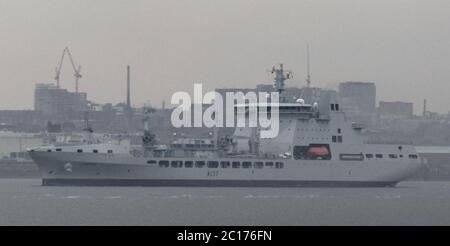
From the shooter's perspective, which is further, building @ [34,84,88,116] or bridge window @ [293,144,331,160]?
building @ [34,84,88,116]

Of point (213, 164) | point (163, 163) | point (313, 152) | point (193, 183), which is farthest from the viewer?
point (313, 152)

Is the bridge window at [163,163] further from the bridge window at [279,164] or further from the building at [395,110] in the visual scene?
the building at [395,110]

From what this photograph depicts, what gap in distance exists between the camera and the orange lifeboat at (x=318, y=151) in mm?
77312

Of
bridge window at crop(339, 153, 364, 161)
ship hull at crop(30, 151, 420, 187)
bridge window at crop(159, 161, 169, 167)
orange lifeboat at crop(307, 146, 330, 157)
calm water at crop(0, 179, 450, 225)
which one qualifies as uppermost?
orange lifeboat at crop(307, 146, 330, 157)

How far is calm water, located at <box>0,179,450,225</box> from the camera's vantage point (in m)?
51.4

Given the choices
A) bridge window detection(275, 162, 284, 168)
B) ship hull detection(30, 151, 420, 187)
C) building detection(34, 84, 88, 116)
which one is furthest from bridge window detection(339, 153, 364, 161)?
building detection(34, 84, 88, 116)

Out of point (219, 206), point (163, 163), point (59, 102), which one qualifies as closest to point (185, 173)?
point (163, 163)

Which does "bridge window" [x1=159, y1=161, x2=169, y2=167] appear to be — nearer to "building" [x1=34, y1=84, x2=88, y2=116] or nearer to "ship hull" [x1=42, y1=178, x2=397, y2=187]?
"ship hull" [x1=42, y1=178, x2=397, y2=187]

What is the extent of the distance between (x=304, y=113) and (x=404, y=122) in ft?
325

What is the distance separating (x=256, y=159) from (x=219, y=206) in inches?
675

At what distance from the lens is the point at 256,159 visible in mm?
76000

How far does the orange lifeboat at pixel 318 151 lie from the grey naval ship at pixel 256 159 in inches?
2.5

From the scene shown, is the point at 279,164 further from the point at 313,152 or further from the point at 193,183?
the point at 193,183

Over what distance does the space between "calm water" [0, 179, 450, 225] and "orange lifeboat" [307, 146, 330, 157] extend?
2.57 metres
